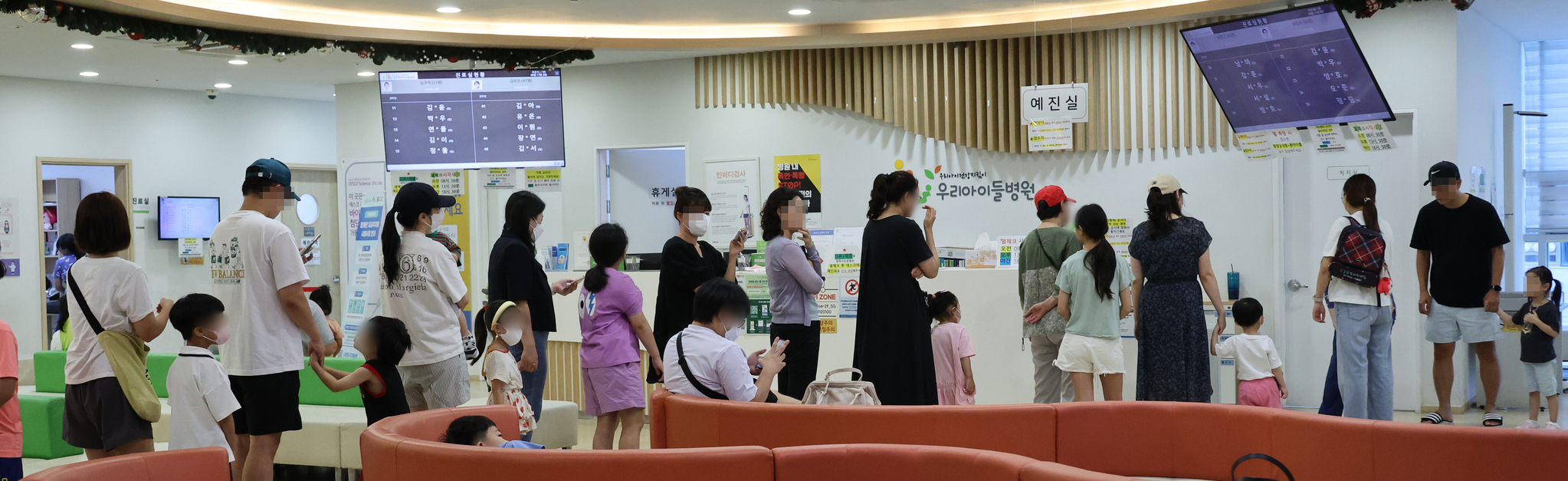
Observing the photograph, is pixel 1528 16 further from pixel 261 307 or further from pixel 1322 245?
pixel 261 307

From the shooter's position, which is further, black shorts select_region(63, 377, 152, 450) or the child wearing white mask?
the child wearing white mask

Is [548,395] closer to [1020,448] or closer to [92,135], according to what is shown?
[1020,448]

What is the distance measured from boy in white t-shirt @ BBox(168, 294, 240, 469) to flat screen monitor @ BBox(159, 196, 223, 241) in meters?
7.36

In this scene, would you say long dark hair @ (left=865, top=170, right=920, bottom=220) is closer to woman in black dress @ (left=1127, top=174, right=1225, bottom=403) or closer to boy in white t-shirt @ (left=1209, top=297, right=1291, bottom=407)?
woman in black dress @ (left=1127, top=174, right=1225, bottom=403)

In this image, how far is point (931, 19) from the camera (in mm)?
7570

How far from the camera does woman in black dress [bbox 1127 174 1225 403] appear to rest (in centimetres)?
507

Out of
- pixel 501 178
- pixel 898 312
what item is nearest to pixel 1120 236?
pixel 898 312

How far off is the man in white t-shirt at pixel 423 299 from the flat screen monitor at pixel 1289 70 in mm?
3983

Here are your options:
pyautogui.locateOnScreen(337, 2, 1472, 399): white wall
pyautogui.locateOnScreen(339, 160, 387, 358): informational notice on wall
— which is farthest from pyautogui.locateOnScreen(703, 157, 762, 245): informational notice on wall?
pyautogui.locateOnScreen(339, 160, 387, 358): informational notice on wall

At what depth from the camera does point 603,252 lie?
15.3 feet

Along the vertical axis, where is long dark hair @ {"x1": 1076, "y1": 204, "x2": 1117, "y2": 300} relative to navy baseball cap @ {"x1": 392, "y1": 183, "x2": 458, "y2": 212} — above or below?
below

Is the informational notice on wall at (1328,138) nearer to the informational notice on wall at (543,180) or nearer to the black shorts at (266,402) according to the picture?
the informational notice on wall at (543,180)

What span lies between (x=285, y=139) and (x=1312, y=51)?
9.52 meters

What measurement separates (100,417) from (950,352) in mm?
3543
